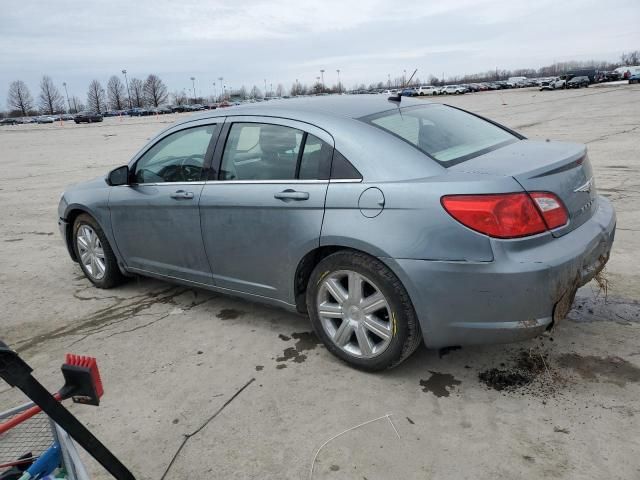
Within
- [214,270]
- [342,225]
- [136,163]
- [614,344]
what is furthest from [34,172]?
[614,344]

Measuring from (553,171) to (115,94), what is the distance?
471ft

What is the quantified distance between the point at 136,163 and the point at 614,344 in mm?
3728

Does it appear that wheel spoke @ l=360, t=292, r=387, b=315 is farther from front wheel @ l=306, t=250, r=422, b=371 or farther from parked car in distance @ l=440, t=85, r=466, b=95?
parked car in distance @ l=440, t=85, r=466, b=95

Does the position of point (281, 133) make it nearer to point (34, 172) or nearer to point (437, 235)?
point (437, 235)

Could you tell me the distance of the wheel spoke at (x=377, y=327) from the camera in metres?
2.91

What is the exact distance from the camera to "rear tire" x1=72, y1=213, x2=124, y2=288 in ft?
15.4

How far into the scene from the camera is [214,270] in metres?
3.79

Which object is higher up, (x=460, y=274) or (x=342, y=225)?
(x=342, y=225)

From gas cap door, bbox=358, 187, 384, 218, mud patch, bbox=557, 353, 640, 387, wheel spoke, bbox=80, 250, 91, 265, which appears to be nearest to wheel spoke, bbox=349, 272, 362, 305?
gas cap door, bbox=358, 187, 384, 218

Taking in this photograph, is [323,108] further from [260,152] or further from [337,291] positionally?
[337,291]

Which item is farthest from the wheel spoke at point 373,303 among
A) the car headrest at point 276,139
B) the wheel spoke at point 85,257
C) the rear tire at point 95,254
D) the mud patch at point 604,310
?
the wheel spoke at point 85,257

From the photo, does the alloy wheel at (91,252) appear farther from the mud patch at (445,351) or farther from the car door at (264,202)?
the mud patch at (445,351)

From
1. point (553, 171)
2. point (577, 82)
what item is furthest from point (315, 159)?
point (577, 82)

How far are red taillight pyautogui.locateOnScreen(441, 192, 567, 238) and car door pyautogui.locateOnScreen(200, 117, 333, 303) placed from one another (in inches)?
32.2
